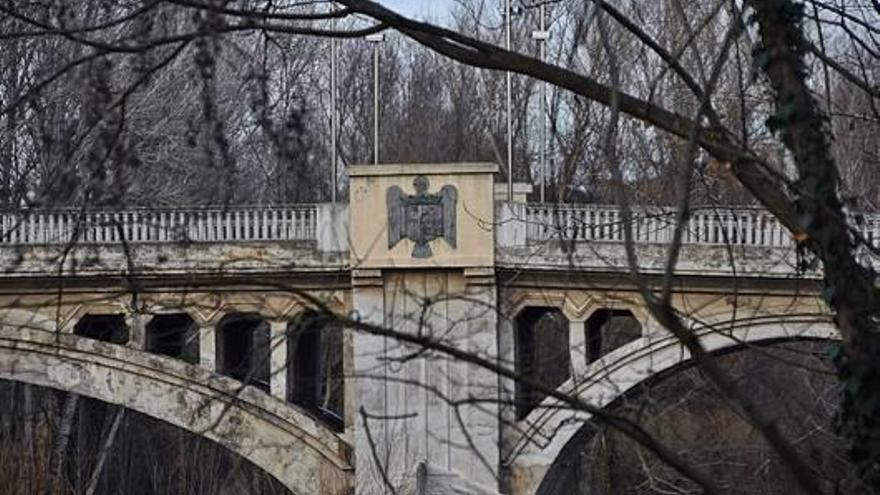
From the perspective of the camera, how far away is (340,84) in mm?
19312

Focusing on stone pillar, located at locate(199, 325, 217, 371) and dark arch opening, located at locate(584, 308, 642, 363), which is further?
stone pillar, located at locate(199, 325, 217, 371)

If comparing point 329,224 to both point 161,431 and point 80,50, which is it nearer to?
point 161,431

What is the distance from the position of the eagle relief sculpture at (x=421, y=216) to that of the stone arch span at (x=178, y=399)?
1.91 metres

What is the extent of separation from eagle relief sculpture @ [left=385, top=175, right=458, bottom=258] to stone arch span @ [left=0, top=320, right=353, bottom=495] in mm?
1913

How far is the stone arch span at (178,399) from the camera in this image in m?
13.4

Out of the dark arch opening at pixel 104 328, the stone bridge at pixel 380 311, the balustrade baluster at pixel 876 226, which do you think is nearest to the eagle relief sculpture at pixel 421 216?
the stone bridge at pixel 380 311

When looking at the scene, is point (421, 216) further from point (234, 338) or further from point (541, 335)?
point (234, 338)

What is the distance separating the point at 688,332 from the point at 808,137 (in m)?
0.75

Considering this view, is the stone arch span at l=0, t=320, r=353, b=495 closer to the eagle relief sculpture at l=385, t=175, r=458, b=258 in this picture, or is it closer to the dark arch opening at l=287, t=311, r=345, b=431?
the dark arch opening at l=287, t=311, r=345, b=431

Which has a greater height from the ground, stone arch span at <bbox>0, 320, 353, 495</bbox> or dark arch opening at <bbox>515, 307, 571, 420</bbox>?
dark arch opening at <bbox>515, 307, 571, 420</bbox>

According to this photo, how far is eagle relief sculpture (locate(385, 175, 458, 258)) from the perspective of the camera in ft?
40.1

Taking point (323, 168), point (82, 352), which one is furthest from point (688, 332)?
point (323, 168)

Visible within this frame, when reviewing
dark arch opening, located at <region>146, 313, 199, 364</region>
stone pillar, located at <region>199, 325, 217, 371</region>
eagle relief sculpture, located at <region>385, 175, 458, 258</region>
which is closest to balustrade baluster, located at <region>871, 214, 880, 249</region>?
eagle relief sculpture, located at <region>385, 175, 458, 258</region>

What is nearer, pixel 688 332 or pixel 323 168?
pixel 688 332
